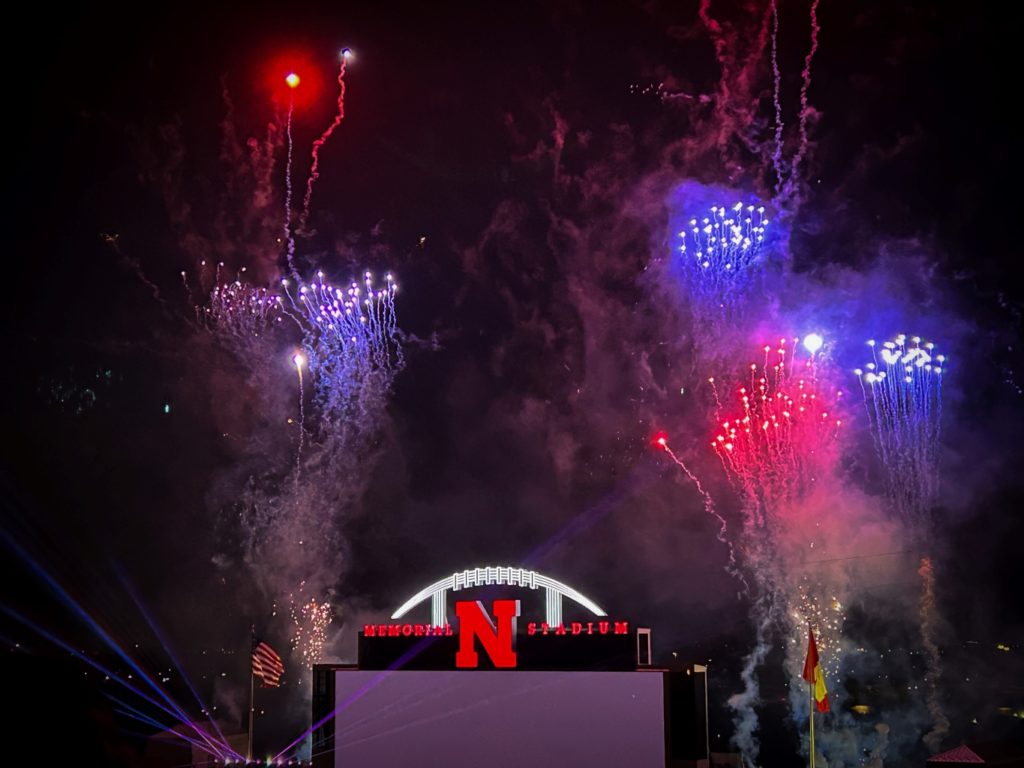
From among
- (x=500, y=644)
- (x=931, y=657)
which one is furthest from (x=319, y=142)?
(x=931, y=657)

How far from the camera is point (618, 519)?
42375 mm

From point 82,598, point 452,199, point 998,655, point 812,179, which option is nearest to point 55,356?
point 82,598

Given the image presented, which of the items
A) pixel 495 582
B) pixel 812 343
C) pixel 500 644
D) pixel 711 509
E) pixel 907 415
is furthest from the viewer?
pixel 711 509

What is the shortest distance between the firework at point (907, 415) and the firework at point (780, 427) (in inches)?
60.6

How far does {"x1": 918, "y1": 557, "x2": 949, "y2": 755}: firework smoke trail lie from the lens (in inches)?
1601

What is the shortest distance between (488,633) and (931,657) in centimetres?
2491

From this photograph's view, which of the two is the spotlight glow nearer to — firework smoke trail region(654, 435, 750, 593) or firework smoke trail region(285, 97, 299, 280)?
firework smoke trail region(654, 435, 750, 593)

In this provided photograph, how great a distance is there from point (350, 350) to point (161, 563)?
11.0 m

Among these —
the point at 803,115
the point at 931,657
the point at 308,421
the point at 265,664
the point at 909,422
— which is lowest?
the point at 931,657

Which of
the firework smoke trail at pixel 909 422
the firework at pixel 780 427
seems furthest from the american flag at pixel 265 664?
the firework smoke trail at pixel 909 422

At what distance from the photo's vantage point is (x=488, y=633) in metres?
26.5

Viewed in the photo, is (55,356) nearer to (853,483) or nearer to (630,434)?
(630,434)

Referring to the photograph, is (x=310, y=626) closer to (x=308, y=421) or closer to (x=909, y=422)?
(x=308, y=421)

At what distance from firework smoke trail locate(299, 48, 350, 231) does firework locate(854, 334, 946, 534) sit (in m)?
20.4
